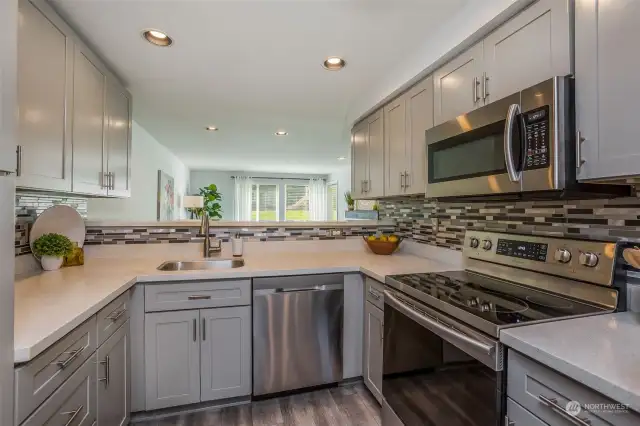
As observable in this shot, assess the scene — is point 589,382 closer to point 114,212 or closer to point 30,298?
point 30,298

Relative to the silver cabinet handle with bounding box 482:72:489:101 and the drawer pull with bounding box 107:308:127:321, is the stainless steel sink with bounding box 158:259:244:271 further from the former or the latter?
the silver cabinet handle with bounding box 482:72:489:101

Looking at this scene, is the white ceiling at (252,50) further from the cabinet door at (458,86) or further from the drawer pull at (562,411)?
the drawer pull at (562,411)

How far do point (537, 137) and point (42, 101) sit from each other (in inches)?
78.5

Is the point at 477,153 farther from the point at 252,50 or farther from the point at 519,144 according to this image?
the point at 252,50

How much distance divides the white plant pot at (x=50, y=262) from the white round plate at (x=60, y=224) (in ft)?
0.35

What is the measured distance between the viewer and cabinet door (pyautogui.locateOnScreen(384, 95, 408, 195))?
2.21m

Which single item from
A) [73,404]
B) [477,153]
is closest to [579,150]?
[477,153]

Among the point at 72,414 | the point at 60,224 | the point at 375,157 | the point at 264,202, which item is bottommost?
the point at 72,414

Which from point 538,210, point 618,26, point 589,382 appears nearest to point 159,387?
point 589,382

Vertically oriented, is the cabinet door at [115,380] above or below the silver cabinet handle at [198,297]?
below

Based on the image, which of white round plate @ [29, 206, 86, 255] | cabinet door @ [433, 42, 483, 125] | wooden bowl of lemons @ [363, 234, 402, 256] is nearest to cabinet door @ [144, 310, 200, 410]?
white round plate @ [29, 206, 86, 255]

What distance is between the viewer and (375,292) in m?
1.99

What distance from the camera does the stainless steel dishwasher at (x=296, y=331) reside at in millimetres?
1994

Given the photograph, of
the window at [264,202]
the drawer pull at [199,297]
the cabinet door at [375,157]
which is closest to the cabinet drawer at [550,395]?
the drawer pull at [199,297]
